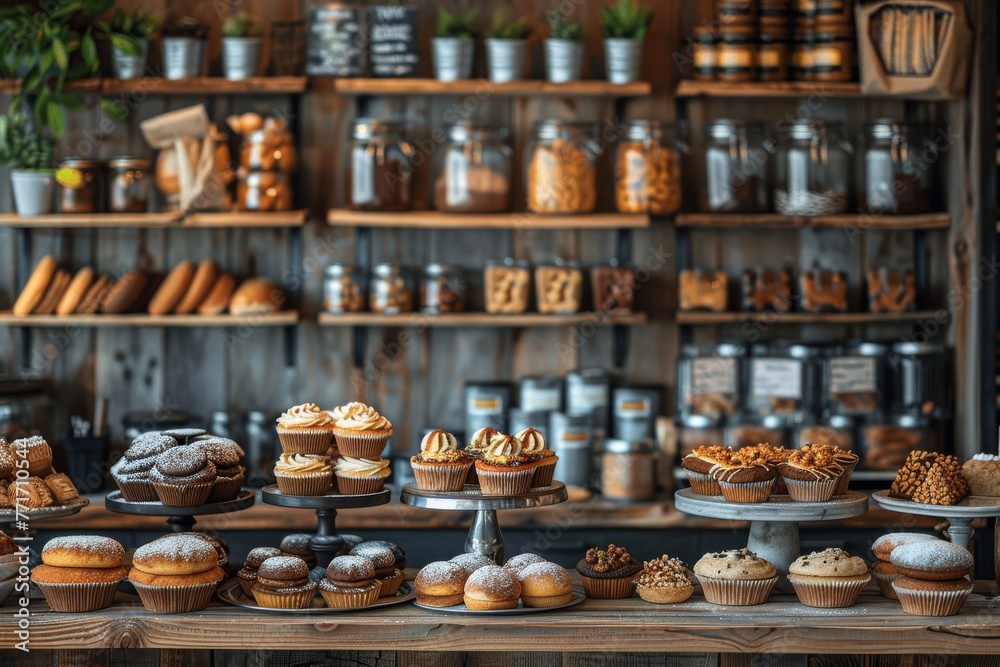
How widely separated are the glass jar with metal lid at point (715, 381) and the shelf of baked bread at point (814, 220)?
0.37 meters

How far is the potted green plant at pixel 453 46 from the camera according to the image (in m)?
3.54

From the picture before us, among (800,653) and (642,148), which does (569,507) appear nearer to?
(642,148)

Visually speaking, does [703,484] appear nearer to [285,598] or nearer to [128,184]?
[285,598]

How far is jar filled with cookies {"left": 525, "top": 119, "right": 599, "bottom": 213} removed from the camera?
353 cm

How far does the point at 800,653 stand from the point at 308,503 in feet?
2.84

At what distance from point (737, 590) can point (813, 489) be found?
0.24 meters

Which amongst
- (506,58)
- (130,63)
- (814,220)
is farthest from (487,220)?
(130,63)

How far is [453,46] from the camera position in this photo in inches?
139

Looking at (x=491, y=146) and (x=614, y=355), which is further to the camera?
(x=614, y=355)

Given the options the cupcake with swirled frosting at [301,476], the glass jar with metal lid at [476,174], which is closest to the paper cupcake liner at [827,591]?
the cupcake with swirled frosting at [301,476]

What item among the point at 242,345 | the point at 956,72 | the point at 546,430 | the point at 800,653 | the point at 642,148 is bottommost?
the point at 800,653

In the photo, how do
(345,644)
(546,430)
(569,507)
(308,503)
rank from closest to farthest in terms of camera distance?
(345,644) → (308,503) → (569,507) → (546,430)

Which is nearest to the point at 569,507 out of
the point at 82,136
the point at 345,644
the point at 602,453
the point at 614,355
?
the point at 602,453

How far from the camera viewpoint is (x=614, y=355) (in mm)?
3805
